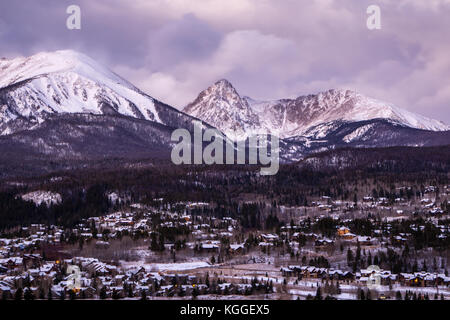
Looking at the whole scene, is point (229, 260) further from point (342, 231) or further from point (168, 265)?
point (342, 231)

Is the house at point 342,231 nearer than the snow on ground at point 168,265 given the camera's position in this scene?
No

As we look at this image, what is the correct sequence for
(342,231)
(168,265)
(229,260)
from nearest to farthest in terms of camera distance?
(168,265), (229,260), (342,231)

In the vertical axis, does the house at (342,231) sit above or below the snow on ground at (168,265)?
above

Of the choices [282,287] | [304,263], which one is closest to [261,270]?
[304,263]

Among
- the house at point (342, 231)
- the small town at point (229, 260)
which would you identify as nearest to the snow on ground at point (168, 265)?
the small town at point (229, 260)

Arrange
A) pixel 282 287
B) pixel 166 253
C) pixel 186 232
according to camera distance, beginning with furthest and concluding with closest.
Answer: pixel 186 232 < pixel 166 253 < pixel 282 287

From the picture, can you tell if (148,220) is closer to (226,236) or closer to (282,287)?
(226,236)

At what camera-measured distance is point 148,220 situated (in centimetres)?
19850

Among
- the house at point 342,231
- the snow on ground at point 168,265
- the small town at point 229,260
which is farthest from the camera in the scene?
the house at point 342,231

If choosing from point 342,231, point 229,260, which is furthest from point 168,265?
point 342,231

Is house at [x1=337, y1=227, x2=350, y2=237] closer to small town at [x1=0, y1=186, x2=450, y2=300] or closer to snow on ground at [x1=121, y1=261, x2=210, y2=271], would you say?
small town at [x1=0, y1=186, x2=450, y2=300]

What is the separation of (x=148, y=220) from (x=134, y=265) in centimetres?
6075

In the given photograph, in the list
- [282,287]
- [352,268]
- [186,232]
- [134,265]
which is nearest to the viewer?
[282,287]

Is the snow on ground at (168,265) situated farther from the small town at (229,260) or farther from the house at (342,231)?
the house at (342,231)
